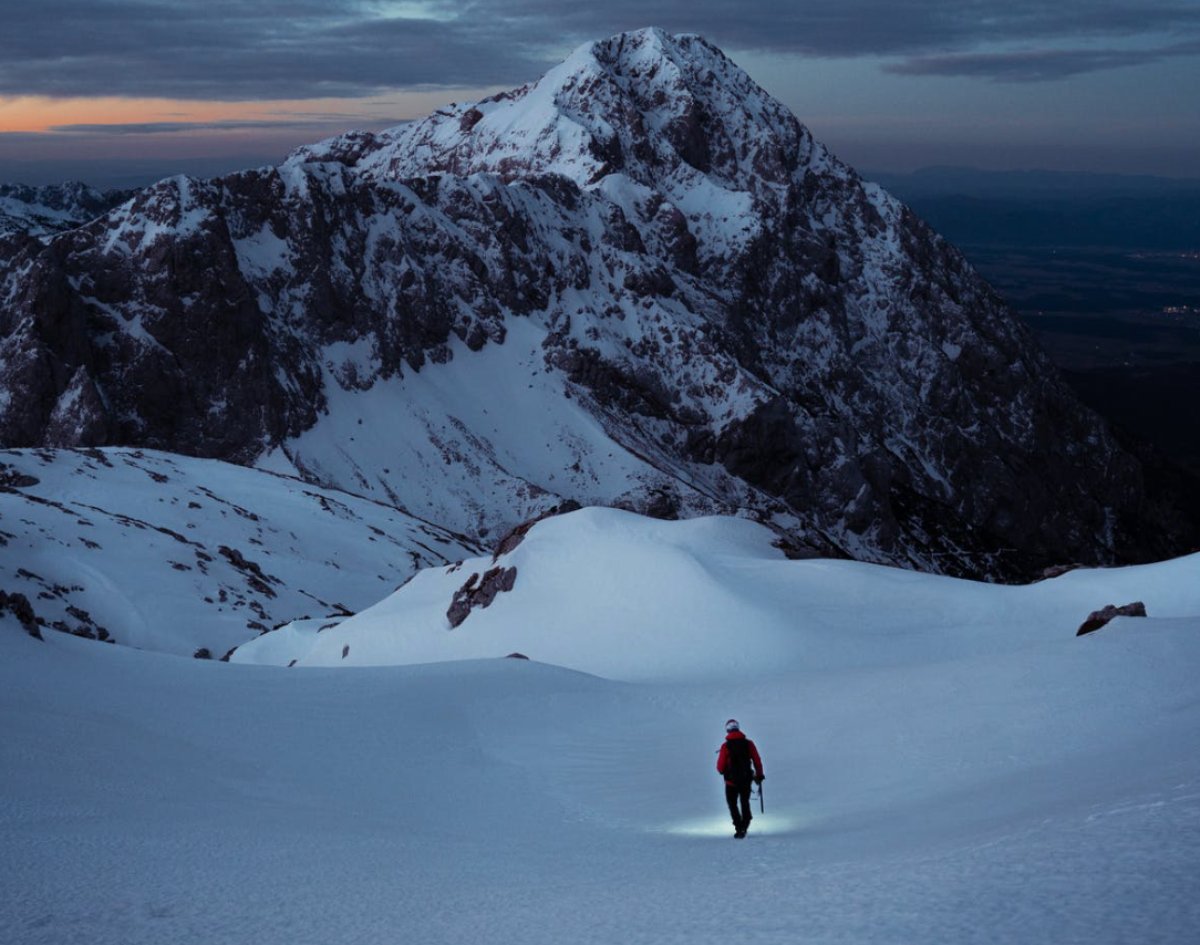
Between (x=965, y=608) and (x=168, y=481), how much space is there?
58.6m

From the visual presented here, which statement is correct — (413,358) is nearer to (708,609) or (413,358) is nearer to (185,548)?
(185,548)

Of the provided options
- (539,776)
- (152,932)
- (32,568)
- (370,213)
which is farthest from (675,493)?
(152,932)

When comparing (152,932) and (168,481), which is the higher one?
(152,932)

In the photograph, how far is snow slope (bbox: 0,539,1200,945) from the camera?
9680mm

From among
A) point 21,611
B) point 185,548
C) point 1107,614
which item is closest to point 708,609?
point 1107,614

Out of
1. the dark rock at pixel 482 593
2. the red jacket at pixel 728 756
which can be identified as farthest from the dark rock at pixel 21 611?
the dark rock at pixel 482 593

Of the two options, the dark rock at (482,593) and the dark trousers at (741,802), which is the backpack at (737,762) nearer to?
the dark trousers at (741,802)

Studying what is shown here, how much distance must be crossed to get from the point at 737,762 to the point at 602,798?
4.49 meters

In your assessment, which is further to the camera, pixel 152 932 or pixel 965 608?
pixel 965 608

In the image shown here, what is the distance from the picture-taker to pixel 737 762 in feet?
49.2

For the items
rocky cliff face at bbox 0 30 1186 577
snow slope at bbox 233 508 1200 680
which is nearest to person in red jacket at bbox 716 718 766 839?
snow slope at bbox 233 508 1200 680

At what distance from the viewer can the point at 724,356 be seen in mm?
183250

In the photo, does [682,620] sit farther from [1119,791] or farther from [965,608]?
[1119,791]

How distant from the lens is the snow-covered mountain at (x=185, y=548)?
49531 millimetres
